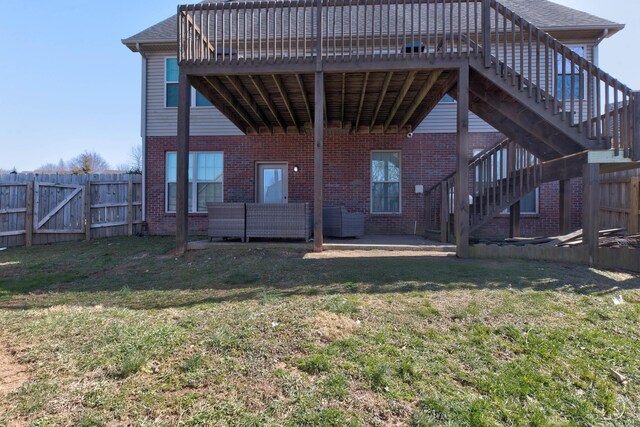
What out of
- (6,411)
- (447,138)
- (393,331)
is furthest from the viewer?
(447,138)

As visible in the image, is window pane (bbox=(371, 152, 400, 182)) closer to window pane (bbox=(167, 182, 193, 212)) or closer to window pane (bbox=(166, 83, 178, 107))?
window pane (bbox=(167, 182, 193, 212))

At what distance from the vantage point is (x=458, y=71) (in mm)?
6082

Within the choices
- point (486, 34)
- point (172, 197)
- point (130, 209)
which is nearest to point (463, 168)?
point (486, 34)

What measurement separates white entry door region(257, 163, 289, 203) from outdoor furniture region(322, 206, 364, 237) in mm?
2204

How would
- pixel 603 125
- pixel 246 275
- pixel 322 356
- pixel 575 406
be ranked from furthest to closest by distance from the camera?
pixel 603 125
pixel 246 275
pixel 322 356
pixel 575 406

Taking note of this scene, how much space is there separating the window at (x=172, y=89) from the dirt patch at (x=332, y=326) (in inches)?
343

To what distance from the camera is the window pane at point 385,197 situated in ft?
32.8

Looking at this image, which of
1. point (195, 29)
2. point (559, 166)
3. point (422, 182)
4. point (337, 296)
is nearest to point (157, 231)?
point (195, 29)

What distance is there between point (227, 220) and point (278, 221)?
1010mm

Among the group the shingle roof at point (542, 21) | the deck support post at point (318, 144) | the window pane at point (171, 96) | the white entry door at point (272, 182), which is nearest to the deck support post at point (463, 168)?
A: the deck support post at point (318, 144)

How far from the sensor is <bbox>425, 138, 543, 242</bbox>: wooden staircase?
675 cm

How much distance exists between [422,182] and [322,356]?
7957mm

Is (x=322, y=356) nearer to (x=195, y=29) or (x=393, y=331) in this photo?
(x=393, y=331)

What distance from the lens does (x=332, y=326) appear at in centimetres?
297
